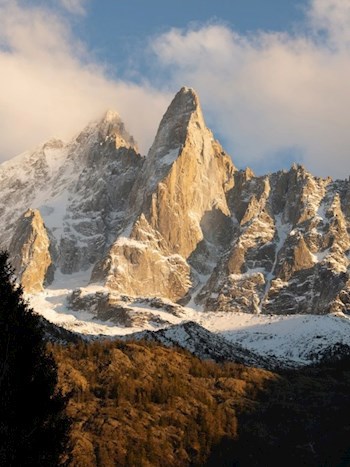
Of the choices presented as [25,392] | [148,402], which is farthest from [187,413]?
[25,392]

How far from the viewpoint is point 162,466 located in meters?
116

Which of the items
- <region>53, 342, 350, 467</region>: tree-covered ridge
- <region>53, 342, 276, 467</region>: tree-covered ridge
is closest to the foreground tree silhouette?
<region>53, 342, 350, 467</region>: tree-covered ridge

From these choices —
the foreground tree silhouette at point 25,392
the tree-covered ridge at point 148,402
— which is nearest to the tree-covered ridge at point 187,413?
the tree-covered ridge at point 148,402

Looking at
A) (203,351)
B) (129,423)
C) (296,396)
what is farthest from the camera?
(203,351)

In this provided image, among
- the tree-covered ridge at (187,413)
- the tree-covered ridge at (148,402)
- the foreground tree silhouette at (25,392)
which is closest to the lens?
the foreground tree silhouette at (25,392)

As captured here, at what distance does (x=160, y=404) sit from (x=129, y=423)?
14.6 metres

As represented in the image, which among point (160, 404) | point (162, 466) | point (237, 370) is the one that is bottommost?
point (162, 466)

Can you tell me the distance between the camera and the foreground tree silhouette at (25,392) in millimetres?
34281

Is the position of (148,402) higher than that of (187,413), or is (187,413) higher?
(148,402)

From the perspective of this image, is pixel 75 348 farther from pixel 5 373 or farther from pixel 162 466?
pixel 5 373

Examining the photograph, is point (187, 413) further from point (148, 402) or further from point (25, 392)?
point (25, 392)

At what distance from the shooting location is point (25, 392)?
36.6 m

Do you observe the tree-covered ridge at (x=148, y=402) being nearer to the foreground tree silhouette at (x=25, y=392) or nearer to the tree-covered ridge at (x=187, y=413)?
the tree-covered ridge at (x=187, y=413)

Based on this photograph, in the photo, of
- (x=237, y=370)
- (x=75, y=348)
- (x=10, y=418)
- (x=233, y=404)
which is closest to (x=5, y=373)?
(x=10, y=418)
